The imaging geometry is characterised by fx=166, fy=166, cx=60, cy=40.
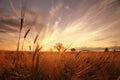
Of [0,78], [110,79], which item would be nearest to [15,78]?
[0,78]

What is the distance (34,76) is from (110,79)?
1189 millimetres

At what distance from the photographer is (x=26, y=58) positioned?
267cm

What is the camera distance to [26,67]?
2.31 metres

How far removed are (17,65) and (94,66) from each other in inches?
51.7

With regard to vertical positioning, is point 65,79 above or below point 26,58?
below

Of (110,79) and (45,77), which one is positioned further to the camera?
(110,79)

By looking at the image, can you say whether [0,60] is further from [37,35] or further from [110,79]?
[110,79]

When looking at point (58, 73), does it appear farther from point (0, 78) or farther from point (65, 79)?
point (0, 78)

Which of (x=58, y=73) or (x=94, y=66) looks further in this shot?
(x=94, y=66)

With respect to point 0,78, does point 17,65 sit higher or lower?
higher

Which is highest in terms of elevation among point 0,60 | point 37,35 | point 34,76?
point 37,35

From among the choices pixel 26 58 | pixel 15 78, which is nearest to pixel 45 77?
pixel 15 78

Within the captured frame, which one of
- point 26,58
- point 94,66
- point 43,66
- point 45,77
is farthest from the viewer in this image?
point 94,66

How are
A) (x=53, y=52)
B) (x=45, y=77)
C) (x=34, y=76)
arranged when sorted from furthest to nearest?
1. (x=53, y=52)
2. (x=45, y=77)
3. (x=34, y=76)
